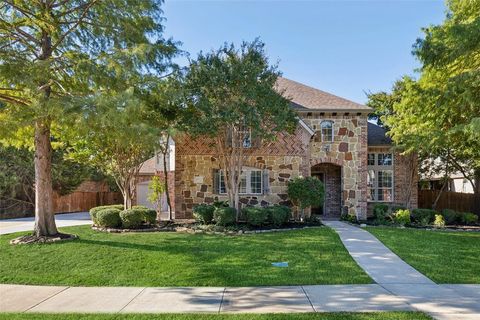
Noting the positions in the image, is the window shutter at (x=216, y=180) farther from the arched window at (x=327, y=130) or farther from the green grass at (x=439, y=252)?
the green grass at (x=439, y=252)

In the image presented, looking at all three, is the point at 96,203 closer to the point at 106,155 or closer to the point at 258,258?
the point at 106,155

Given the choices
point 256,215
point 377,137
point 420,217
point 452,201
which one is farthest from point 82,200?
point 452,201

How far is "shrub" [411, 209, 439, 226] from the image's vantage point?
14.4 metres

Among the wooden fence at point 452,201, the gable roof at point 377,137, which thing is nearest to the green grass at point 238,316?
the gable roof at point 377,137

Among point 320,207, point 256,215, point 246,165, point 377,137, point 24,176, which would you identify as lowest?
point 320,207

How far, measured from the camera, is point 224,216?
1219 cm

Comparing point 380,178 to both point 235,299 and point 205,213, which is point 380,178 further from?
point 235,299

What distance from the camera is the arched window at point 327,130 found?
16.2 m

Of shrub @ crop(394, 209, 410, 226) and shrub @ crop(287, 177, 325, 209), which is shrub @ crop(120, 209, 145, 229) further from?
shrub @ crop(394, 209, 410, 226)

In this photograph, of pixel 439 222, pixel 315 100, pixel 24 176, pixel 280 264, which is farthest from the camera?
pixel 24 176

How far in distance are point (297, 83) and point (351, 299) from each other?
14.4m

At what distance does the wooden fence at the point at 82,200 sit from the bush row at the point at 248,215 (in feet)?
50.4

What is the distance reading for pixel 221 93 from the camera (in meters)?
12.2

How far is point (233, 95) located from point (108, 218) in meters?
6.50
